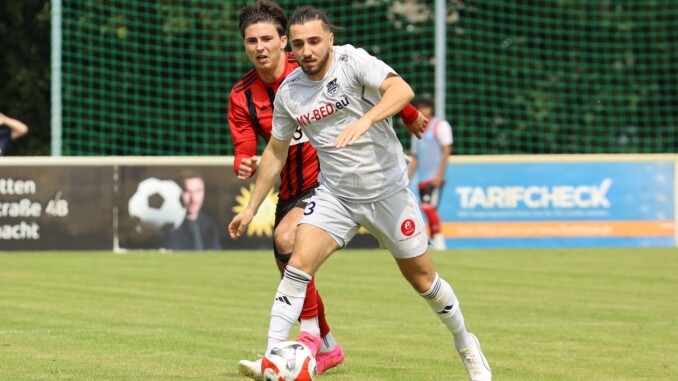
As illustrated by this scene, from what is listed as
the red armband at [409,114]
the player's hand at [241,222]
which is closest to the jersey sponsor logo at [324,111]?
the red armband at [409,114]

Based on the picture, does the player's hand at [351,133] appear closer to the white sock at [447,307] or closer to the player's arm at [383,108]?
the player's arm at [383,108]

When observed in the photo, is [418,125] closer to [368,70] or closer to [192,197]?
[368,70]

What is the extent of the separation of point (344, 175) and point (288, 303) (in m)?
0.78

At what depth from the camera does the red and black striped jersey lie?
905 cm

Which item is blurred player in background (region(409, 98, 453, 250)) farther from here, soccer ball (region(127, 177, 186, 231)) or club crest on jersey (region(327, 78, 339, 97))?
club crest on jersey (region(327, 78, 339, 97))

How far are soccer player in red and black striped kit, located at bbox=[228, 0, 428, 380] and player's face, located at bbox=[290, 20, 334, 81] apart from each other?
970mm

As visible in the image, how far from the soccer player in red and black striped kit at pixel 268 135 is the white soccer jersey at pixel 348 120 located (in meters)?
0.74

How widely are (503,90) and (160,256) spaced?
460 inches

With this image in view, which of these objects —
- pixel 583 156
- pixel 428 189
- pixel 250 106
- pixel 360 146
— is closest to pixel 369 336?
pixel 250 106

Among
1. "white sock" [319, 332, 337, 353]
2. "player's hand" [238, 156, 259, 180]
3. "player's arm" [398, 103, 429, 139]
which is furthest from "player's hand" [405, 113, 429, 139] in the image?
"white sock" [319, 332, 337, 353]

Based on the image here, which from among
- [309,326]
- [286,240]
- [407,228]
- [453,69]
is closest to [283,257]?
[286,240]

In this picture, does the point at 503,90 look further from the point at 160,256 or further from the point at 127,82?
the point at 160,256

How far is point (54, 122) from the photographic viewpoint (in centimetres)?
2114

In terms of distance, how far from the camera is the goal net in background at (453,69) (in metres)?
26.8
